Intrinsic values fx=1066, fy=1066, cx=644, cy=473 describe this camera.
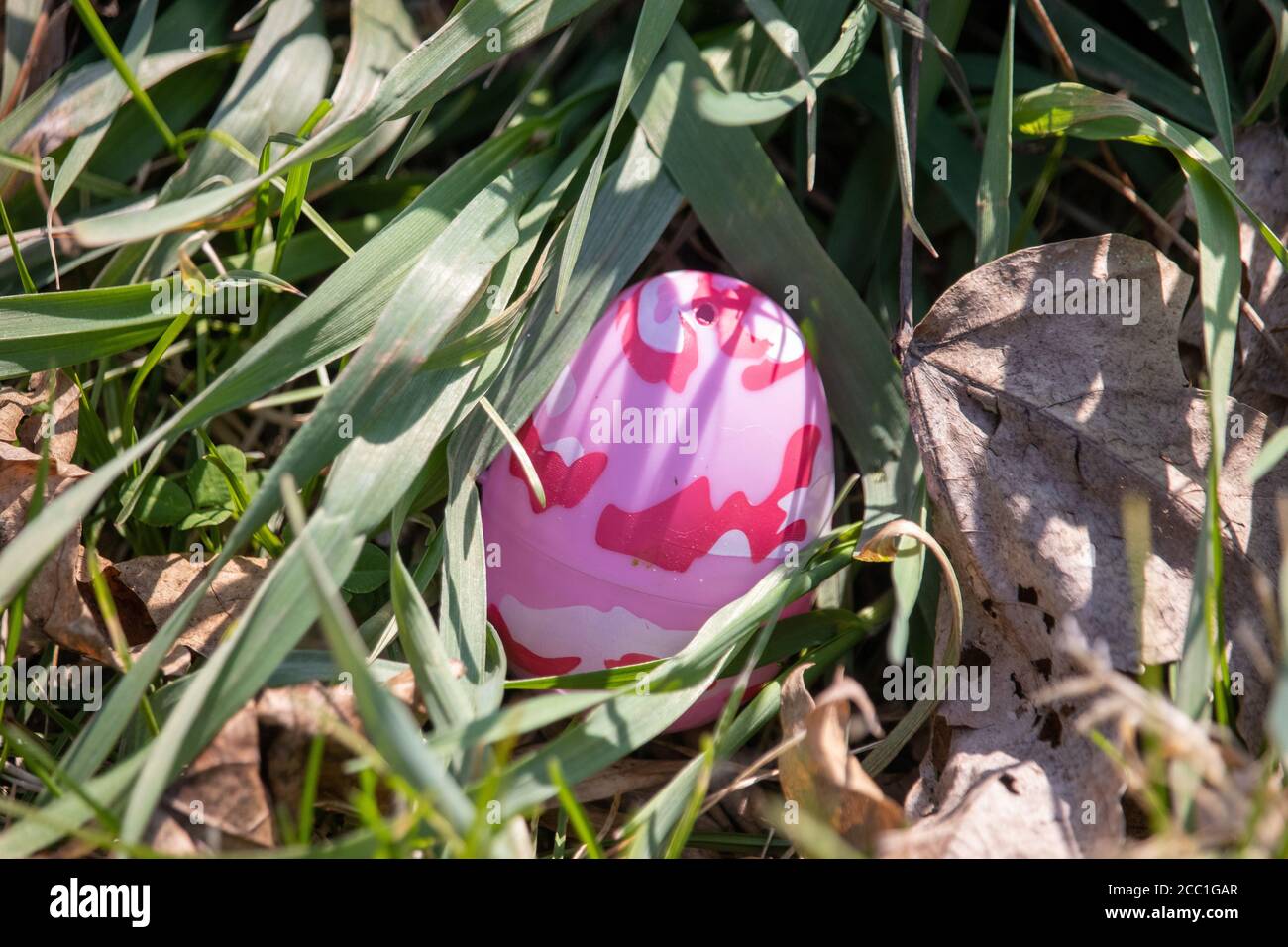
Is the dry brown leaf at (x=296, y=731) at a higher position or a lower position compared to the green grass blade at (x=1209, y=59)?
lower

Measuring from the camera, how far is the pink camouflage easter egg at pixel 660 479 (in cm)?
144

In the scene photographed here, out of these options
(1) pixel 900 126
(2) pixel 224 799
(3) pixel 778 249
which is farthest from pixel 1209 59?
(2) pixel 224 799

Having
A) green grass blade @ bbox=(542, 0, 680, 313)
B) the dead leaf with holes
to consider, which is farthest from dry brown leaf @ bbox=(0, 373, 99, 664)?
the dead leaf with holes

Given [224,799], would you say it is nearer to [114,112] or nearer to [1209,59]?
[114,112]

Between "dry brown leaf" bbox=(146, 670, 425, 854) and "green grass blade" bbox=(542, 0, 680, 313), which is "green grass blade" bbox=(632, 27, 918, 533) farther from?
"dry brown leaf" bbox=(146, 670, 425, 854)

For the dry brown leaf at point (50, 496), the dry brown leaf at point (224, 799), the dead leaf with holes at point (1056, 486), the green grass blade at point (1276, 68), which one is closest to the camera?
the dry brown leaf at point (224, 799)

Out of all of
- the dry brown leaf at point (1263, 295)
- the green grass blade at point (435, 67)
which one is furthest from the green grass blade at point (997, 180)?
the green grass blade at point (435, 67)

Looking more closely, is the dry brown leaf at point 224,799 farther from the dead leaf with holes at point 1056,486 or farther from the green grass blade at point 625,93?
the dead leaf with holes at point 1056,486

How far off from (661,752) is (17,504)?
1.03 meters

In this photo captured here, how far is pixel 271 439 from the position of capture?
1951 mm

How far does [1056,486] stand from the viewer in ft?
4.79

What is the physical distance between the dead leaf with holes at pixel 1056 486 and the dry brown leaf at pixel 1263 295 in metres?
0.15

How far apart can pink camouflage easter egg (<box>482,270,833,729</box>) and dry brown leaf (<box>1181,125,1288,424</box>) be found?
0.67m

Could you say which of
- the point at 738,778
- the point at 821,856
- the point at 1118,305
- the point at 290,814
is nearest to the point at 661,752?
the point at 738,778
